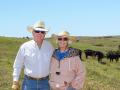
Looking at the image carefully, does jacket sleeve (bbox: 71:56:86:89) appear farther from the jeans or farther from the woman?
the jeans

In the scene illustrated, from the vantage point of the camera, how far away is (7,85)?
16.6 m

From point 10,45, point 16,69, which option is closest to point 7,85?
point 16,69

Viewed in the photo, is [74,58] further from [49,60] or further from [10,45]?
[10,45]

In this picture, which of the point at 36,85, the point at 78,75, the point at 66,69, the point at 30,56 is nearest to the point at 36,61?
the point at 30,56

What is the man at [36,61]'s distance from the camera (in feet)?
28.1

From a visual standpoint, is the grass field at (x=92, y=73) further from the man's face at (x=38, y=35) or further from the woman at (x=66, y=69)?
the woman at (x=66, y=69)

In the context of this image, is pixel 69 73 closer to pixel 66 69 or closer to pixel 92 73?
pixel 66 69

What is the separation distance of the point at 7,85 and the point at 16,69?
317 inches

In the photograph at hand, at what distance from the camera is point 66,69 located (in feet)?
27.8

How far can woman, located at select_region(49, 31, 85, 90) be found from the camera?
27.8ft

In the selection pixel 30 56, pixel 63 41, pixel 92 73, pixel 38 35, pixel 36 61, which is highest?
pixel 38 35

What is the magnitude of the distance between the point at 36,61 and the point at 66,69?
0.71m

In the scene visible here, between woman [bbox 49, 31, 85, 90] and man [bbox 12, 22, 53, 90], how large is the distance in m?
0.24

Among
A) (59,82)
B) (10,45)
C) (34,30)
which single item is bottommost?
(10,45)
